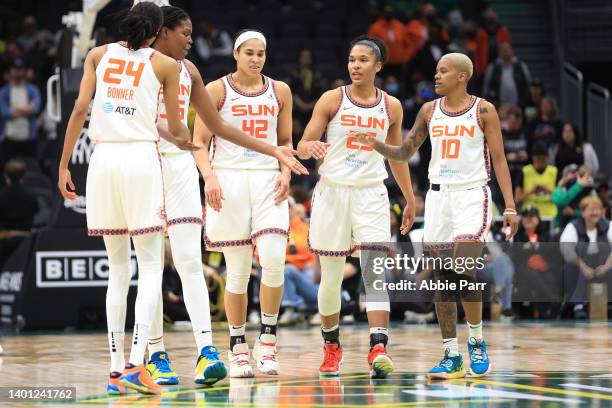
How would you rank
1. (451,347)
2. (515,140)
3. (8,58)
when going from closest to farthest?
(451,347) < (515,140) < (8,58)

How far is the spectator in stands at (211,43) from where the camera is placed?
→ 20.2 m

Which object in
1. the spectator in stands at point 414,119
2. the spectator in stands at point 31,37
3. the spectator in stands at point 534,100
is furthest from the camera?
the spectator in stands at point 31,37

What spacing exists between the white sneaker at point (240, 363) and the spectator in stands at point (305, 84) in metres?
10.1

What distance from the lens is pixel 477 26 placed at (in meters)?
20.6

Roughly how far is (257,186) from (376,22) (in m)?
12.0

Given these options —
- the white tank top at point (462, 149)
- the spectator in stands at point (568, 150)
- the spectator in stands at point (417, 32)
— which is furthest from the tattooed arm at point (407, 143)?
the spectator in stands at point (417, 32)

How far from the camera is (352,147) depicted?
881 centimetres

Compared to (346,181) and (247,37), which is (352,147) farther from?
(247,37)

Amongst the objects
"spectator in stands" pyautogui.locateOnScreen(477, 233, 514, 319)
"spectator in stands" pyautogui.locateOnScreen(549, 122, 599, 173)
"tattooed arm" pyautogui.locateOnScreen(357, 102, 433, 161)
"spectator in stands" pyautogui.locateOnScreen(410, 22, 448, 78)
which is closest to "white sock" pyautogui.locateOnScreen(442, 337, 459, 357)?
"tattooed arm" pyautogui.locateOnScreen(357, 102, 433, 161)

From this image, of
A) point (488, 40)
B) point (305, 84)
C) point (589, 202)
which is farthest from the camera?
point (488, 40)

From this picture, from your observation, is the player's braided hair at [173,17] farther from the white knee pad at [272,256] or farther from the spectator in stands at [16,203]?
the spectator in stands at [16,203]

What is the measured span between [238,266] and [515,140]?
9380 millimetres

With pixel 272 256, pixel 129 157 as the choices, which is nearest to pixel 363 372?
pixel 272 256

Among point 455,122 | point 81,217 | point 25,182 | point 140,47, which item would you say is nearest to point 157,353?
point 140,47
